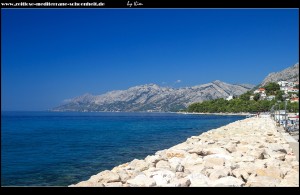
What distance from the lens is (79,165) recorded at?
14656mm

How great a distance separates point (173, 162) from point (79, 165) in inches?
268

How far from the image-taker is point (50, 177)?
1212 cm

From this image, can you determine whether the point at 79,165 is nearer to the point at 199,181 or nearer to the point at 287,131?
the point at 199,181
